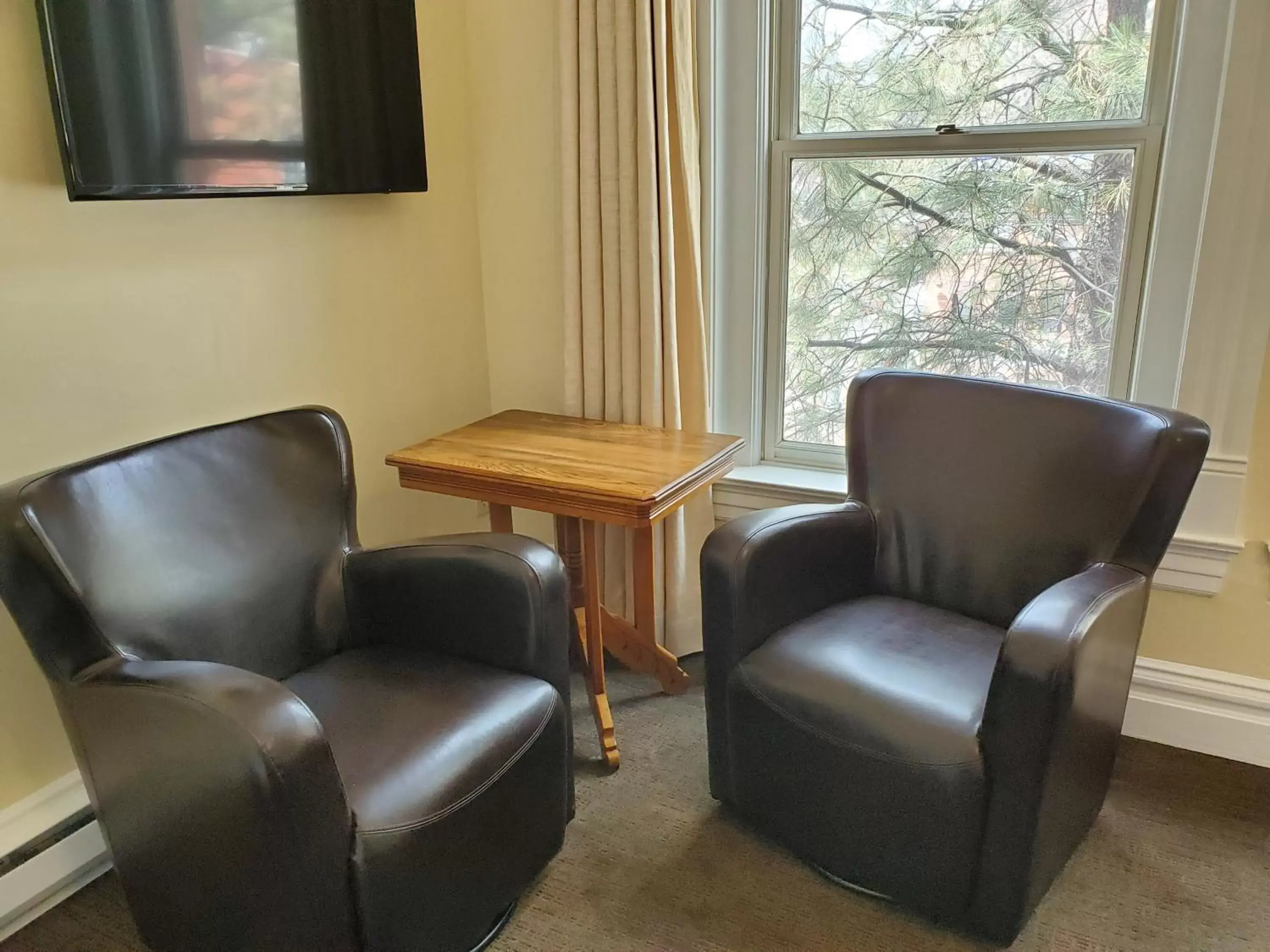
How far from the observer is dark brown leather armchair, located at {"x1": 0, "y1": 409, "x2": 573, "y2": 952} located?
131 cm

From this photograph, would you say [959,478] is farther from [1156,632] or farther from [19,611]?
[19,611]

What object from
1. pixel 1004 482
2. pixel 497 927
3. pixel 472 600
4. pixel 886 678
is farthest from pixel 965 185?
pixel 497 927

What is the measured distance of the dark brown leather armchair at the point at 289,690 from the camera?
1312 millimetres

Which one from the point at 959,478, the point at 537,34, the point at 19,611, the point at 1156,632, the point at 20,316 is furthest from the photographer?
the point at 537,34

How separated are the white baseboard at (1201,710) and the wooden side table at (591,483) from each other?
3.46 feet

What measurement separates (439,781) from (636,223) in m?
1.36

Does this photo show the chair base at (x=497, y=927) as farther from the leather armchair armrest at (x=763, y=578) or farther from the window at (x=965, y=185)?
the window at (x=965, y=185)

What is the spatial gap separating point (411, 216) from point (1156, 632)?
2003 mm

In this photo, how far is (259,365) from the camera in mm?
2053

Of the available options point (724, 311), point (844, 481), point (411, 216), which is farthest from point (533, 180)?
point (844, 481)

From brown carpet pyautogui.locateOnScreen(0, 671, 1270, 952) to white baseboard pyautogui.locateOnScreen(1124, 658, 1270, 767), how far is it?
0.06 m

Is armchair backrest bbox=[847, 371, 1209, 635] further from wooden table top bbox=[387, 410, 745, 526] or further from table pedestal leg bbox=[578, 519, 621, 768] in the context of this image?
table pedestal leg bbox=[578, 519, 621, 768]

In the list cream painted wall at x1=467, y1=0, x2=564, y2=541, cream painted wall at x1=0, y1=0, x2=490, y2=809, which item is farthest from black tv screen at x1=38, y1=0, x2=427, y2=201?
cream painted wall at x1=467, y1=0, x2=564, y2=541

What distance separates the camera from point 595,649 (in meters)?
2.20
